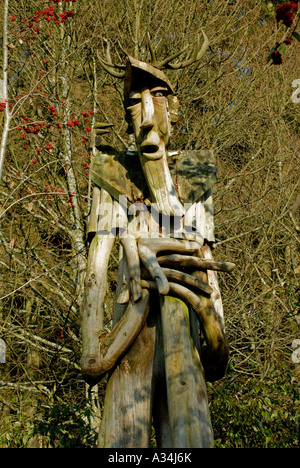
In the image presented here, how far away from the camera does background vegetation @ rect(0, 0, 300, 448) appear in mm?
6445

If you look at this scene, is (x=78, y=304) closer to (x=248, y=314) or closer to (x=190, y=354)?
(x=248, y=314)

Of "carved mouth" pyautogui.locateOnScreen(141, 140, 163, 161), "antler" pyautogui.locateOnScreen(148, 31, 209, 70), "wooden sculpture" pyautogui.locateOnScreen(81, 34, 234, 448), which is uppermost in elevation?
"antler" pyautogui.locateOnScreen(148, 31, 209, 70)

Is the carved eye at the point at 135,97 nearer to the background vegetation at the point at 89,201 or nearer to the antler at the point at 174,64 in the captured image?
the antler at the point at 174,64

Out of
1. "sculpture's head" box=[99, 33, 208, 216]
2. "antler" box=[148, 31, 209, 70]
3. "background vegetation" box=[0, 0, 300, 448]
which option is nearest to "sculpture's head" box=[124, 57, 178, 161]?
"sculpture's head" box=[99, 33, 208, 216]

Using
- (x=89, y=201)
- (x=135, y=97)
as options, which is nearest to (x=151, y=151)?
(x=135, y=97)

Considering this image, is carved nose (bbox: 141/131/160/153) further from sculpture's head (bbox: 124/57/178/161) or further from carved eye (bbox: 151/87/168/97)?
carved eye (bbox: 151/87/168/97)

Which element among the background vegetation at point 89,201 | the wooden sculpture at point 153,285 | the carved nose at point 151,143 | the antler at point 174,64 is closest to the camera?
the wooden sculpture at point 153,285

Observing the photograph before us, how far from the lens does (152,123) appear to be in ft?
10.1

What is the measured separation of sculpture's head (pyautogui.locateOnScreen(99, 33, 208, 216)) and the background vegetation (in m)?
3.30

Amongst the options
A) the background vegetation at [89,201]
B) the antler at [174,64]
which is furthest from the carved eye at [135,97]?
the background vegetation at [89,201]

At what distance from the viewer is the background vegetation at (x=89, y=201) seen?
6.45m

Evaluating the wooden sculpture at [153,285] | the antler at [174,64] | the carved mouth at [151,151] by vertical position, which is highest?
the antler at [174,64]

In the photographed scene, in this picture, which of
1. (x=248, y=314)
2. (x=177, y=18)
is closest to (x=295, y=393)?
(x=248, y=314)
